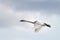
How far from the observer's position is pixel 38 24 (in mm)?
28109

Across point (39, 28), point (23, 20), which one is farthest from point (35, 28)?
point (23, 20)

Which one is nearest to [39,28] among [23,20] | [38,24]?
[38,24]

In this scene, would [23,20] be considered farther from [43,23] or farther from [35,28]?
[35,28]

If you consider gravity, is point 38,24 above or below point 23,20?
below

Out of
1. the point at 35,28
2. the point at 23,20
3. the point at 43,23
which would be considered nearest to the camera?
the point at 35,28

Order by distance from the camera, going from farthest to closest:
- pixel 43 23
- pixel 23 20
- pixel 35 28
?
pixel 23 20 → pixel 43 23 → pixel 35 28

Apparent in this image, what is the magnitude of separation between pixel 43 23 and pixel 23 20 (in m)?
4.60

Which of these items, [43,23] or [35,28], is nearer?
[35,28]

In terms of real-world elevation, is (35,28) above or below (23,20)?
below

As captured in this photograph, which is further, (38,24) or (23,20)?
(23,20)

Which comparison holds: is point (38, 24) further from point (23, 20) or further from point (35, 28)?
point (23, 20)

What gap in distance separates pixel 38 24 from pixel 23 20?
572 cm

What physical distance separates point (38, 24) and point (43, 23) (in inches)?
57.2

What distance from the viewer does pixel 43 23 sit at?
1160 inches
